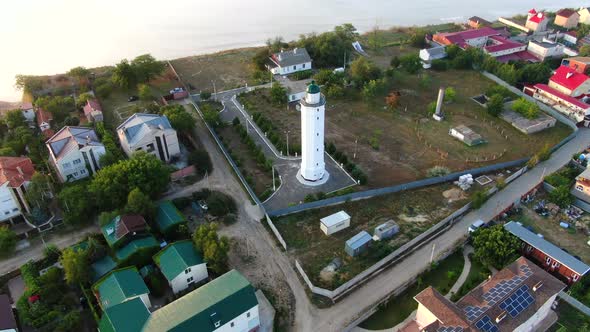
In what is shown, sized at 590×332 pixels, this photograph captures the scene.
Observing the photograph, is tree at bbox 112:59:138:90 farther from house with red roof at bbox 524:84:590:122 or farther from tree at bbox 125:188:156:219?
house with red roof at bbox 524:84:590:122

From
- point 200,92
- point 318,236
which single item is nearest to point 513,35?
point 200,92

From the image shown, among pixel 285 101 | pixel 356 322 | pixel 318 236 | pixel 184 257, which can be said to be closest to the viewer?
pixel 356 322

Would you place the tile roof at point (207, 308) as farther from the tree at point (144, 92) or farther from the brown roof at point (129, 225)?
the tree at point (144, 92)

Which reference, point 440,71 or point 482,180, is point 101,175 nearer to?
point 482,180

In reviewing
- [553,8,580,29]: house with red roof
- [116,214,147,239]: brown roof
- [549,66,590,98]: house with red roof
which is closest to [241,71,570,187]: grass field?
[549,66,590,98]: house with red roof

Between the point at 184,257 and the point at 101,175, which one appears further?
the point at 101,175

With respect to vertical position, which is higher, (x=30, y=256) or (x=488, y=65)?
(x=488, y=65)
